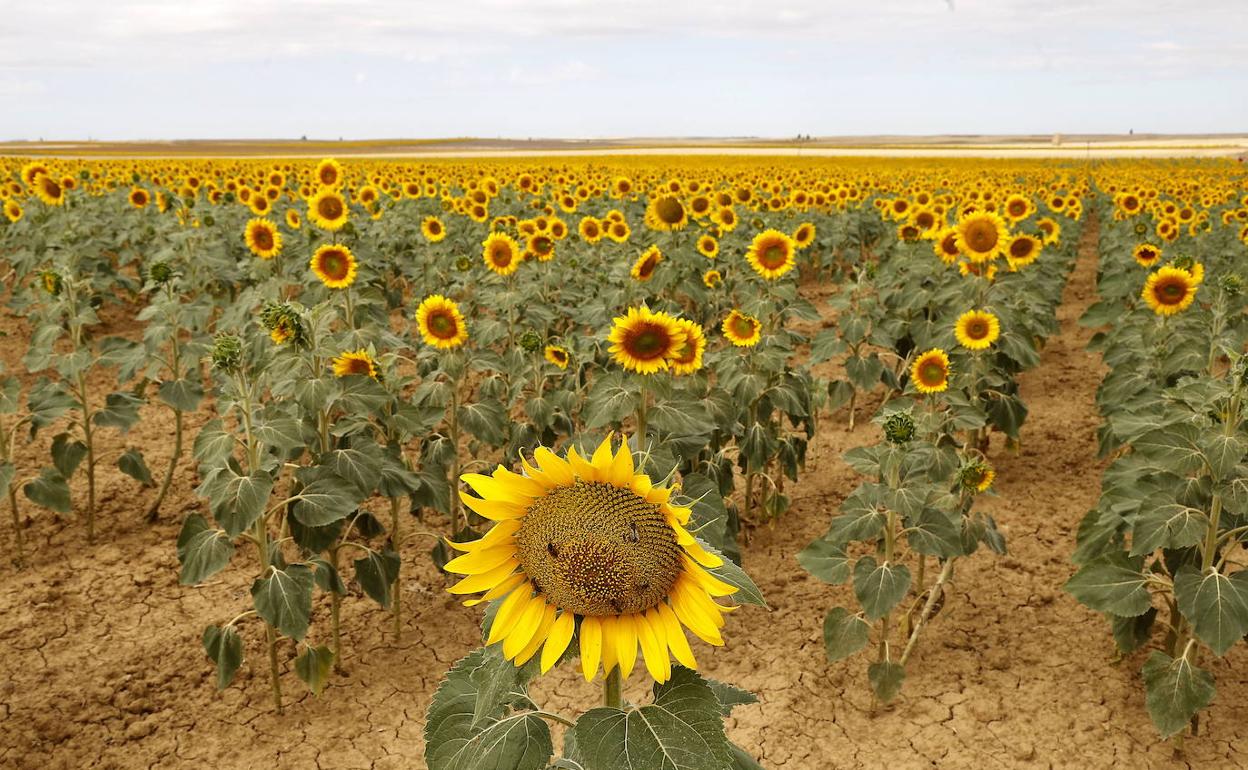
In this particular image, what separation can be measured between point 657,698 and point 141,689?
3.38 m

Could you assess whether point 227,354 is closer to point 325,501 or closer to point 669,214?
point 325,501

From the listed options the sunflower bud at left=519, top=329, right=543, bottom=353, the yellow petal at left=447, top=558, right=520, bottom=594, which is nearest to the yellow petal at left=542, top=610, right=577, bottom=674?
the yellow petal at left=447, top=558, right=520, bottom=594

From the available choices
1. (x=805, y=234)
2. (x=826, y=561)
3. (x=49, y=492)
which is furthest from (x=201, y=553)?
(x=805, y=234)

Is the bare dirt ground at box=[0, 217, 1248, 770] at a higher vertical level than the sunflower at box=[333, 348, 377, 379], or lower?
lower

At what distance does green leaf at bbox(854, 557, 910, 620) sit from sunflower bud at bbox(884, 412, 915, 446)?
543 mm

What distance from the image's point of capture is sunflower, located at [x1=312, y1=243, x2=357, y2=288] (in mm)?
4852

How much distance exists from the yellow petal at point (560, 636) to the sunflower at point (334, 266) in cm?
392

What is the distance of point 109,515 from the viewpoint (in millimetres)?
5340

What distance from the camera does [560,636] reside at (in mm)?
1311

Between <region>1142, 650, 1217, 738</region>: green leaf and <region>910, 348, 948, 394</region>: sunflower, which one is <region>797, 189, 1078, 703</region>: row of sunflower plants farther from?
<region>1142, 650, 1217, 738</region>: green leaf

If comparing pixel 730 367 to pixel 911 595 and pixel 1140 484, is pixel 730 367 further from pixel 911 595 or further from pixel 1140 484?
pixel 1140 484

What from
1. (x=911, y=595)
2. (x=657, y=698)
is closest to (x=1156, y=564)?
(x=911, y=595)

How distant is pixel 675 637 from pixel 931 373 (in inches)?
141

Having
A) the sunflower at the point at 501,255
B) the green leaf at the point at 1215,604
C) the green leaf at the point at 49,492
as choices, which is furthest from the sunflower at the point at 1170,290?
the green leaf at the point at 49,492
